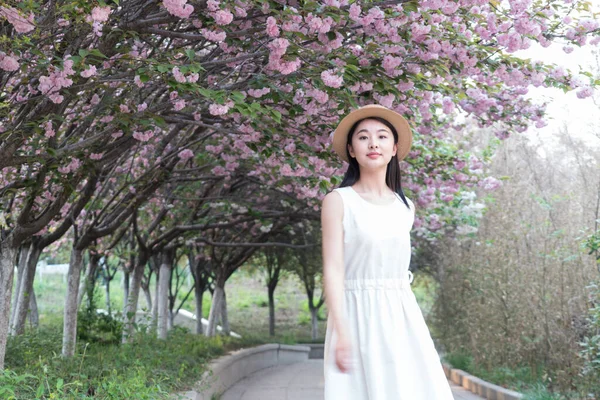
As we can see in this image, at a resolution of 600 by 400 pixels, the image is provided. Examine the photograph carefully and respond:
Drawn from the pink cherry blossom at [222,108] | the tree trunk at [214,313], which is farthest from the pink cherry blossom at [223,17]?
the tree trunk at [214,313]

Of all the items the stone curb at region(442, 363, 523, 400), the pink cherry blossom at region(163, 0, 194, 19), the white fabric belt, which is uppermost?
the pink cherry blossom at region(163, 0, 194, 19)

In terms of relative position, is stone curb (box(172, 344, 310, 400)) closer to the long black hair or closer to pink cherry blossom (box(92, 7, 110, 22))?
pink cherry blossom (box(92, 7, 110, 22))

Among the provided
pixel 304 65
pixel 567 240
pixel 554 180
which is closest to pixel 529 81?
pixel 304 65

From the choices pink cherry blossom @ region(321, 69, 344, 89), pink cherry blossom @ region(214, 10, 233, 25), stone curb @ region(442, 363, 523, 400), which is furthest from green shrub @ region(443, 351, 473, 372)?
pink cherry blossom @ region(214, 10, 233, 25)

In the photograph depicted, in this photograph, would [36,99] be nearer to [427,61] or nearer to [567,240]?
[427,61]

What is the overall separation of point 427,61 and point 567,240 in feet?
12.8

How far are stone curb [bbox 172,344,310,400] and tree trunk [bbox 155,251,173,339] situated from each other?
3.90 feet

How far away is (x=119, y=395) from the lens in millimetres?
5141

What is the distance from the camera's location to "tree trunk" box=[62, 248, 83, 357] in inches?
343

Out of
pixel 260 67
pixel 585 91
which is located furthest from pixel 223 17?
pixel 585 91

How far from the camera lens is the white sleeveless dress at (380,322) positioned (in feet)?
9.86

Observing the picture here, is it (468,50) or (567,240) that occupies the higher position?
(468,50)

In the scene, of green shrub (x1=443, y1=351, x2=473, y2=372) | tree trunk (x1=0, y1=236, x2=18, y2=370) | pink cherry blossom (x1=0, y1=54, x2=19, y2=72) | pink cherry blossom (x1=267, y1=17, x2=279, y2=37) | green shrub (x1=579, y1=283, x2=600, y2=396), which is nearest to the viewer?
pink cherry blossom (x1=0, y1=54, x2=19, y2=72)

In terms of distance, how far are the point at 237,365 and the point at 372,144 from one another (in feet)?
33.2
